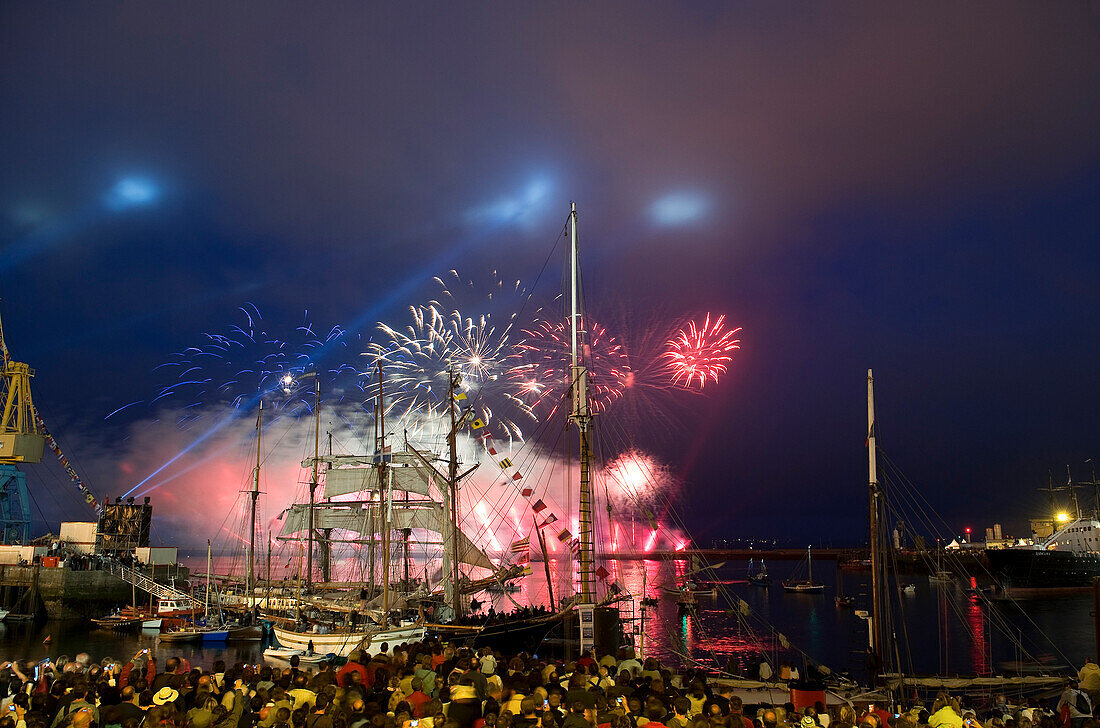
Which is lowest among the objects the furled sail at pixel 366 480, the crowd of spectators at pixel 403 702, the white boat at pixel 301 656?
the white boat at pixel 301 656

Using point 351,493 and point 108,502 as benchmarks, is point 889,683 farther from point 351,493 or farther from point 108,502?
point 108,502

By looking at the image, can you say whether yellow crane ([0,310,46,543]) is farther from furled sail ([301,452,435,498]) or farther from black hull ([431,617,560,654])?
black hull ([431,617,560,654])

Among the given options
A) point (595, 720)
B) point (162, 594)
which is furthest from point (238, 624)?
point (595, 720)

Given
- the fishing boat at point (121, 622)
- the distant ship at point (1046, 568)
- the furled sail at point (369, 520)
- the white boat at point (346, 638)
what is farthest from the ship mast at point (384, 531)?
the distant ship at point (1046, 568)

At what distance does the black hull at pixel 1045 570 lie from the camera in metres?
94.6

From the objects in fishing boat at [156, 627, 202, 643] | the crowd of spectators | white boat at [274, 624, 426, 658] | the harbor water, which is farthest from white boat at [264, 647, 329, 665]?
the crowd of spectators

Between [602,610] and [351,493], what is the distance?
195 ft

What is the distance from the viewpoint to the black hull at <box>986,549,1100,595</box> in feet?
310

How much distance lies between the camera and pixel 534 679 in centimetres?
1421

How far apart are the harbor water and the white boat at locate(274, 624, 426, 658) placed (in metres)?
5.22

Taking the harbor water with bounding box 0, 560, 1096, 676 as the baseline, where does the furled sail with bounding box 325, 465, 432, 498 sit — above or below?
above

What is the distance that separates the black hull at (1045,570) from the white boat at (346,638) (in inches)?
3412

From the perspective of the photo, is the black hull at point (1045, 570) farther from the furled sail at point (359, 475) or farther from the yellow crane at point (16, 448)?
the yellow crane at point (16, 448)

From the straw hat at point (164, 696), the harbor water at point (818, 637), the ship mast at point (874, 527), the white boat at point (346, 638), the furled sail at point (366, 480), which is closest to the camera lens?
the straw hat at point (164, 696)
